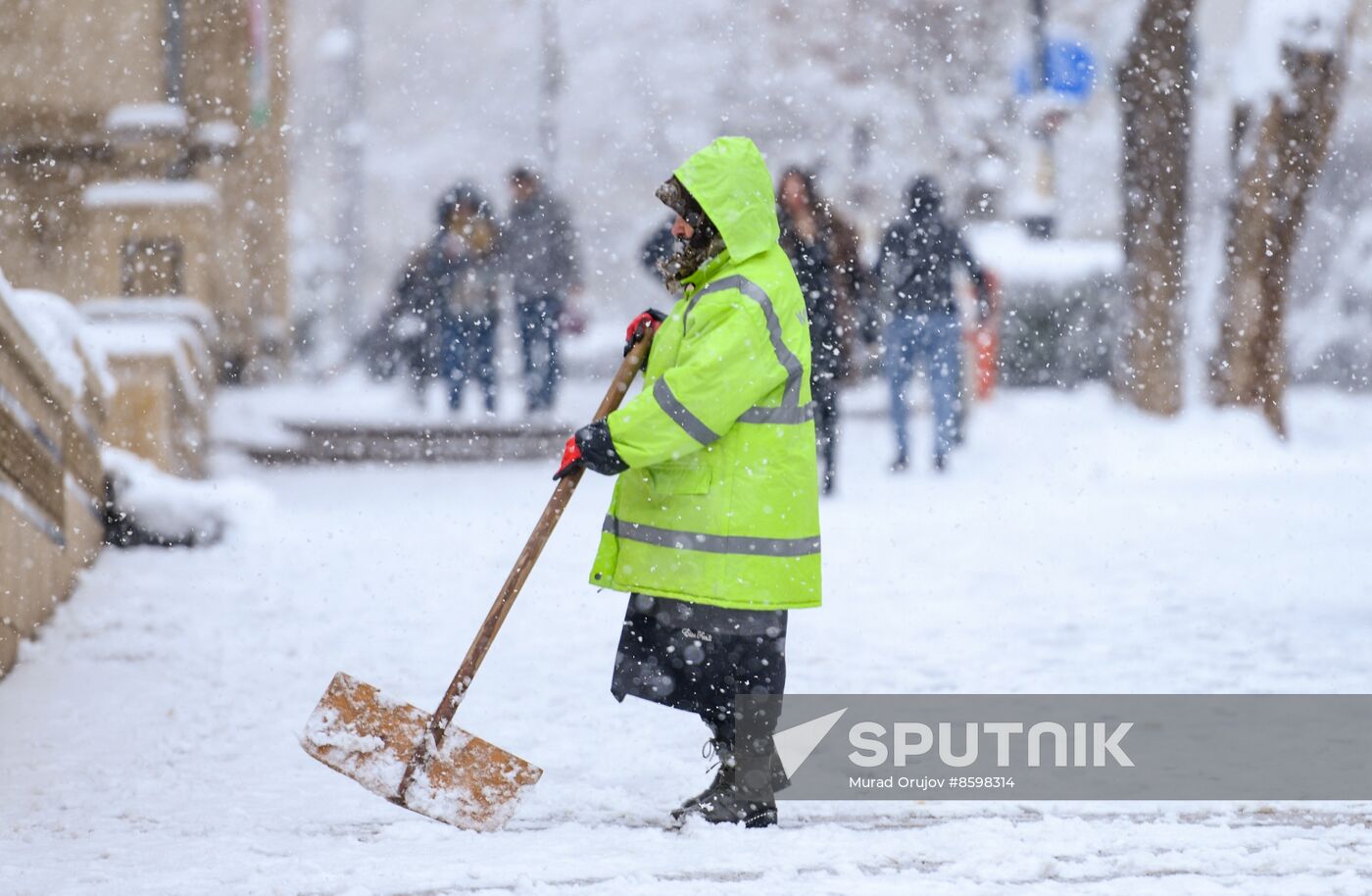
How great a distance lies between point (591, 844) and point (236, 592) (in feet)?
13.5

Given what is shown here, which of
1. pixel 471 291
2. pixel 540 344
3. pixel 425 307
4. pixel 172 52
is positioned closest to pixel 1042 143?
pixel 425 307

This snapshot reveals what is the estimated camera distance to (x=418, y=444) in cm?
1381

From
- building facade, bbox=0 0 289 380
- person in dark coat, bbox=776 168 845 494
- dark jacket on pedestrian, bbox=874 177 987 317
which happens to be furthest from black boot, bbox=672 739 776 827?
building facade, bbox=0 0 289 380

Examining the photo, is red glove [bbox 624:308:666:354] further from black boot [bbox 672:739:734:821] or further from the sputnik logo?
the sputnik logo

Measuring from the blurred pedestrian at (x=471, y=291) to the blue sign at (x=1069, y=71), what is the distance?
8.80 m

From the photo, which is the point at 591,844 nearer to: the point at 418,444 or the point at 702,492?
the point at 702,492

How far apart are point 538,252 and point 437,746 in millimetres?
9733

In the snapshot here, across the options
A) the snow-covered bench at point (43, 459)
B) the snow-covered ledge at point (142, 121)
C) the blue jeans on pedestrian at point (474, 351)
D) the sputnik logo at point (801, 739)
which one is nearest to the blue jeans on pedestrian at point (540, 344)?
the blue jeans on pedestrian at point (474, 351)

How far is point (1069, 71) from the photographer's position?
2131 cm

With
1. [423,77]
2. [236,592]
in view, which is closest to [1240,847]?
[236,592]

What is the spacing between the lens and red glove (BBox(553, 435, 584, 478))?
4207mm

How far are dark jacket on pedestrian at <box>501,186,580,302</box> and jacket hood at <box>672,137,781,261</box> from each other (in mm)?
9621

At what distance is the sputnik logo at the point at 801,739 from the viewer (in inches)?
203

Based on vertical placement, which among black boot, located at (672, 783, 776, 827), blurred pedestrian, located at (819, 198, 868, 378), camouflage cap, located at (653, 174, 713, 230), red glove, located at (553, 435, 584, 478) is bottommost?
black boot, located at (672, 783, 776, 827)
